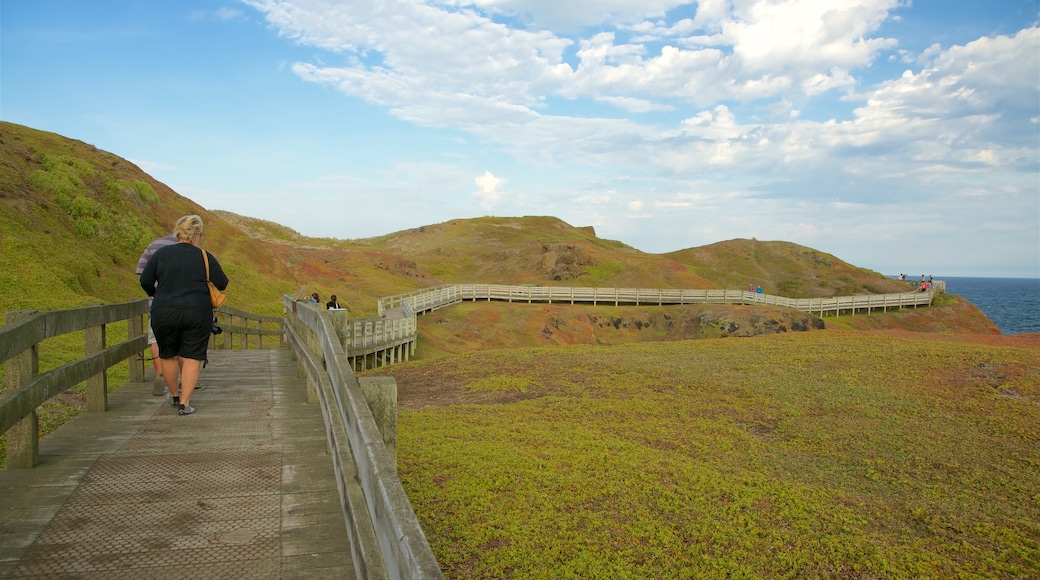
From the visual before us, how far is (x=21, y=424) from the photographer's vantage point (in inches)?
209

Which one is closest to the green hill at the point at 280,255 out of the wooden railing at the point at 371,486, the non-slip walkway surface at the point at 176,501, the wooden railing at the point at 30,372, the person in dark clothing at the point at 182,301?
the person in dark clothing at the point at 182,301

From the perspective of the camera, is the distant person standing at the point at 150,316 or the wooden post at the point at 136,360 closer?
the distant person standing at the point at 150,316

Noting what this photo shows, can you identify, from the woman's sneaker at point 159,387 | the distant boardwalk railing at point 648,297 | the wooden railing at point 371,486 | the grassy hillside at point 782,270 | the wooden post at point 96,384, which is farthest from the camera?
Result: the grassy hillside at point 782,270

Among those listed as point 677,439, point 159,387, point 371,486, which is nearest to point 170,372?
point 159,387

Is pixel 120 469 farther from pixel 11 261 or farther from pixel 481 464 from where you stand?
pixel 11 261

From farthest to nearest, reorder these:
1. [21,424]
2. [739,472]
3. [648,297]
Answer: [648,297] → [739,472] → [21,424]

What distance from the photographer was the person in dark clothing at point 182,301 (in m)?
7.36

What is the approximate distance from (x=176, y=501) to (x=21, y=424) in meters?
1.52

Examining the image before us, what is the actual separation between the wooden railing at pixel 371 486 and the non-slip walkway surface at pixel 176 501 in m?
0.54

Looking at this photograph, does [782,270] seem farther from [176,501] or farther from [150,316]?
[176,501]

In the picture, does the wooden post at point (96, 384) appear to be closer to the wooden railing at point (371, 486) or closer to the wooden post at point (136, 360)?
the wooden post at point (136, 360)

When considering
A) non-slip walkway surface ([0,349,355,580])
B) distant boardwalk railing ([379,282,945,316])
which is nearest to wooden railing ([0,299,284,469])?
non-slip walkway surface ([0,349,355,580])

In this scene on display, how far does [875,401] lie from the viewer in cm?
1435

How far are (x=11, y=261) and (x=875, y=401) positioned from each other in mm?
22033
